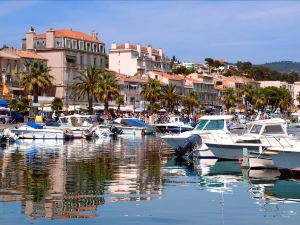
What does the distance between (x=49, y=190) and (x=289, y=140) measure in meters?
17.8

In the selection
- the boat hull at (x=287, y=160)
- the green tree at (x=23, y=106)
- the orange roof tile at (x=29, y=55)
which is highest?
the orange roof tile at (x=29, y=55)

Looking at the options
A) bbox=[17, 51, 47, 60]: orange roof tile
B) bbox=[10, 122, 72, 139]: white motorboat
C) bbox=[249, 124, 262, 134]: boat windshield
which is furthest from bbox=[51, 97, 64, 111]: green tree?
bbox=[249, 124, 262, 134]: boat windshield

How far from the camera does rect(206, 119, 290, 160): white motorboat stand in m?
42.2

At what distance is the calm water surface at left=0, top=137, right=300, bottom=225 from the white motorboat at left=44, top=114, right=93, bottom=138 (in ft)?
103

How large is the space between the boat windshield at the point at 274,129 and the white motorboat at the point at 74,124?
35.9m

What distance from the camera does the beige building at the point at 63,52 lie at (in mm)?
124750

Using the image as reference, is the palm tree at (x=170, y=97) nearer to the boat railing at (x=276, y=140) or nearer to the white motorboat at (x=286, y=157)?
the boat railing at (x=276, y=140)

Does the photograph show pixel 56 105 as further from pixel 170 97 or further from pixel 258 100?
pixel 258 100

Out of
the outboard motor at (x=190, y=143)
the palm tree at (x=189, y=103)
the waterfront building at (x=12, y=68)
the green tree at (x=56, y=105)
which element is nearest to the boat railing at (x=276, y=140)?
the outboard motor at (x=190, y=143)

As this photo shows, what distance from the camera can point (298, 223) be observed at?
2200 centimetres

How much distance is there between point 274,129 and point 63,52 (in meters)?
86.7

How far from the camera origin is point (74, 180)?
32656mm

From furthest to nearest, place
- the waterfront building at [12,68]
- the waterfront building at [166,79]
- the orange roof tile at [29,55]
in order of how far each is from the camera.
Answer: the waterfront building at [166,79] < the orange roof tile at [29,55] < the waterfront building at [12,68]

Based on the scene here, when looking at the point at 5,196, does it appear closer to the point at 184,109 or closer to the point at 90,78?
the point at 90,78
